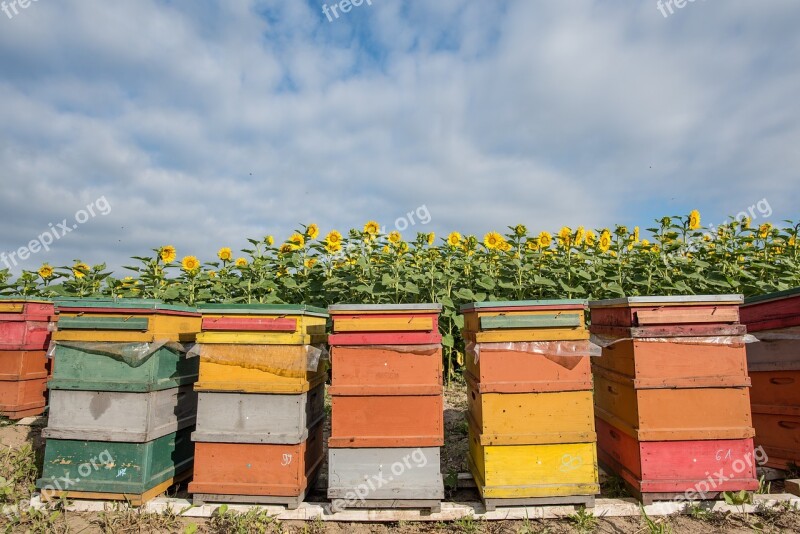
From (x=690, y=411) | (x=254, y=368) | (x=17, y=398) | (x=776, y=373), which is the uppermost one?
(x=254, y=368)

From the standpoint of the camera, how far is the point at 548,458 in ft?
12.1

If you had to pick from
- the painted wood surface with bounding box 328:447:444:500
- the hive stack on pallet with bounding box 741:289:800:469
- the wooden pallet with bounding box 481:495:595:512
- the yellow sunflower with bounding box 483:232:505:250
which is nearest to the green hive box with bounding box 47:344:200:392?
the painted wood surface with bounding box 328:447:444:500

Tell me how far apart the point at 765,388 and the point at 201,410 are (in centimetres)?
513

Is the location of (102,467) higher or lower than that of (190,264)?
lower

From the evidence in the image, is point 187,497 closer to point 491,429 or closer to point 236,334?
point 236,334

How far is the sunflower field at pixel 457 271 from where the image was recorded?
692cm

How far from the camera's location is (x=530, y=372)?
3.72m

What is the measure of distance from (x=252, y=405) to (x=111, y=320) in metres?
1.43

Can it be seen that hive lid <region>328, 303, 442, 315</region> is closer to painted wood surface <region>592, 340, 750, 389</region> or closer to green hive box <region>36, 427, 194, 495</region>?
painted wood surface <region>592, 340, 750, 389</region>

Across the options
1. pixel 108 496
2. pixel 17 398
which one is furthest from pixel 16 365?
pixel 108 496

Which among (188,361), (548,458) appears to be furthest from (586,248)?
(188,361)

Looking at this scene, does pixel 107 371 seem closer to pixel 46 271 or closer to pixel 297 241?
pixel 297 241

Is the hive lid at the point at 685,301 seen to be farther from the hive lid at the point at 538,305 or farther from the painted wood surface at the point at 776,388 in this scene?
the painted wood surface at the point at 776,388

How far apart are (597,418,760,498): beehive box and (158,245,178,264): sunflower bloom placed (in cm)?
642
